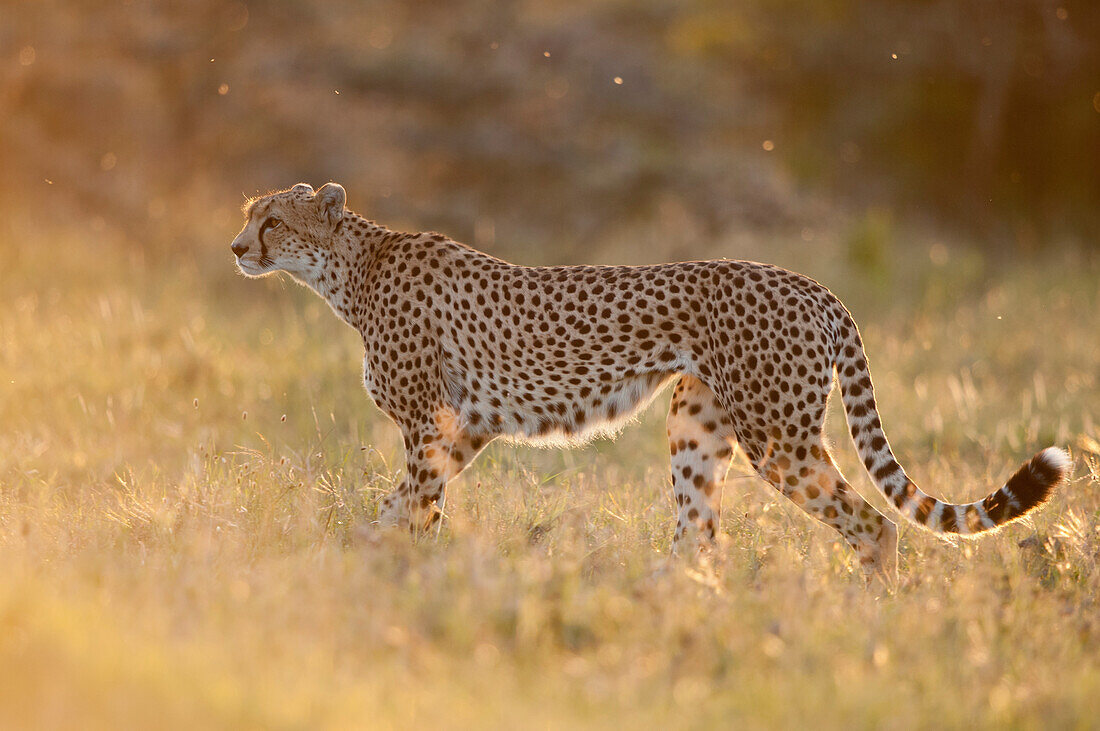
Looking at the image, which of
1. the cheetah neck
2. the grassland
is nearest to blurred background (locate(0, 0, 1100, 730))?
the grassland

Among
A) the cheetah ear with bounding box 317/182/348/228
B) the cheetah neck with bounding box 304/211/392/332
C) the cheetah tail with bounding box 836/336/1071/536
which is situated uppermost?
Answer: the cheetah ear with bounding box 317/182/348/228

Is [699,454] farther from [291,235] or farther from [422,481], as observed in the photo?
[291,235]

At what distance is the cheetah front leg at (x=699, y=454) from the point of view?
4402 millimetres

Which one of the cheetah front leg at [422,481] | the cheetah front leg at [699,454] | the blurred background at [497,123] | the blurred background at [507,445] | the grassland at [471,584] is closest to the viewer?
the grassland at [471,584]

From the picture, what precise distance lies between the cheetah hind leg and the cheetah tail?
0.11m

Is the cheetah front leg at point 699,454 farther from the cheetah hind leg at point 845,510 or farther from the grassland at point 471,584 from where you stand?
the cheetah hind leg at point 845,510

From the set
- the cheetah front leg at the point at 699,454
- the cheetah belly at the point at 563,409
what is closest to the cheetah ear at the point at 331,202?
the cheetah belly at the point at 563,409

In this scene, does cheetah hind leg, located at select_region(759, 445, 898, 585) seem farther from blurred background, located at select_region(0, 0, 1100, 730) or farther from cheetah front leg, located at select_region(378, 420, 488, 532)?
cheetah front leg, located at select_region(378, 420, 488, 532)

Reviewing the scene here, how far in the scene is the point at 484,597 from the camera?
3.19 m

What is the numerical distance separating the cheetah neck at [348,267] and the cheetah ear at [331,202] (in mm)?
55

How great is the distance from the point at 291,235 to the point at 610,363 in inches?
56.6

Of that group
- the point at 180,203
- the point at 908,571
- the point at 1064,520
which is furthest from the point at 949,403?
the point at 180,203

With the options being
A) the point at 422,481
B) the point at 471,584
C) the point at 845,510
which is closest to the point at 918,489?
the point at 845,510

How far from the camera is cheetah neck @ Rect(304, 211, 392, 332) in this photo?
4.63 m
